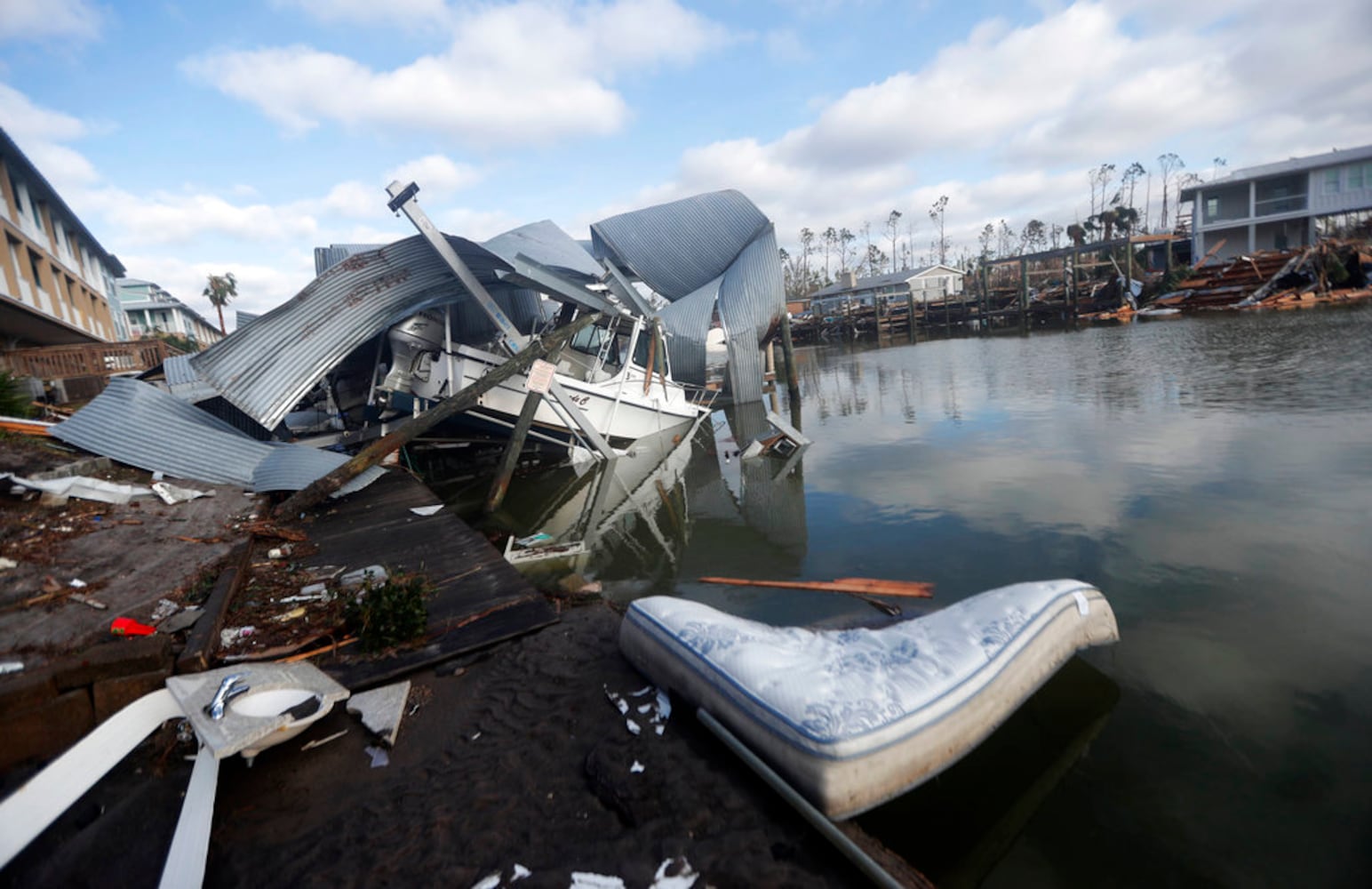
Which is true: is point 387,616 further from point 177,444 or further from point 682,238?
point 682,238

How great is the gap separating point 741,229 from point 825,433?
7.87 metres

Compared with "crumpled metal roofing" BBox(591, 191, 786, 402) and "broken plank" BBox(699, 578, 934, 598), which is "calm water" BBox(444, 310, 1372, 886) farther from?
"crumpled metal roofing" BBox(591, 191, 786, 402)

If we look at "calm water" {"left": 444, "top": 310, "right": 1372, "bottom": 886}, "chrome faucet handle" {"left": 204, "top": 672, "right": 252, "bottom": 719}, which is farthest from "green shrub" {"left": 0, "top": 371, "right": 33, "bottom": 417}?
"chrome faucet handle" {"left": 204, "top": 672, "right": 252, "bottom": 719}

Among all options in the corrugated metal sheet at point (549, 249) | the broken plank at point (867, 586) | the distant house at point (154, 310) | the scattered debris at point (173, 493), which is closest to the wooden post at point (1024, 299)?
the corrugated metal sheet at point (549, 249)

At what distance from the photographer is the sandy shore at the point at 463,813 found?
97.6 inches

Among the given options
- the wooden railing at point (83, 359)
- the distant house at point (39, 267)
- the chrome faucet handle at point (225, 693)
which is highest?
the distant house at point (39, 267)

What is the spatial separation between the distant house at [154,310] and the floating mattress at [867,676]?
237 ft

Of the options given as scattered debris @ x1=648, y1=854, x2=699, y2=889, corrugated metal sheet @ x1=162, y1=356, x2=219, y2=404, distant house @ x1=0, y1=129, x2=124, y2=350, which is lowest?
scattered debris @ x1=648, y1=854, x2=699, y2=889

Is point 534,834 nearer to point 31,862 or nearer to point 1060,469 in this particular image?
point 31,862

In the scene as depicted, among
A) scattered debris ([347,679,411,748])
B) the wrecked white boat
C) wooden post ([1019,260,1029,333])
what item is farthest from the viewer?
wooden post ([1019,260,1029,333])

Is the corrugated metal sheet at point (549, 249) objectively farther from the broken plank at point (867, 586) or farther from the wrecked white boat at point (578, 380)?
the broken plank at point (867, 586)

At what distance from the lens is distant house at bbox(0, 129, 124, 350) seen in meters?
19.6

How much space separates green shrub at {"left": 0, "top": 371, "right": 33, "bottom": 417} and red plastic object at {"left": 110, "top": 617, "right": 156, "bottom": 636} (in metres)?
9.44

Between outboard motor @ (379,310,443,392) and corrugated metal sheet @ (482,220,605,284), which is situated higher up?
corrugated metal sheet @ (482,220,605,284)
